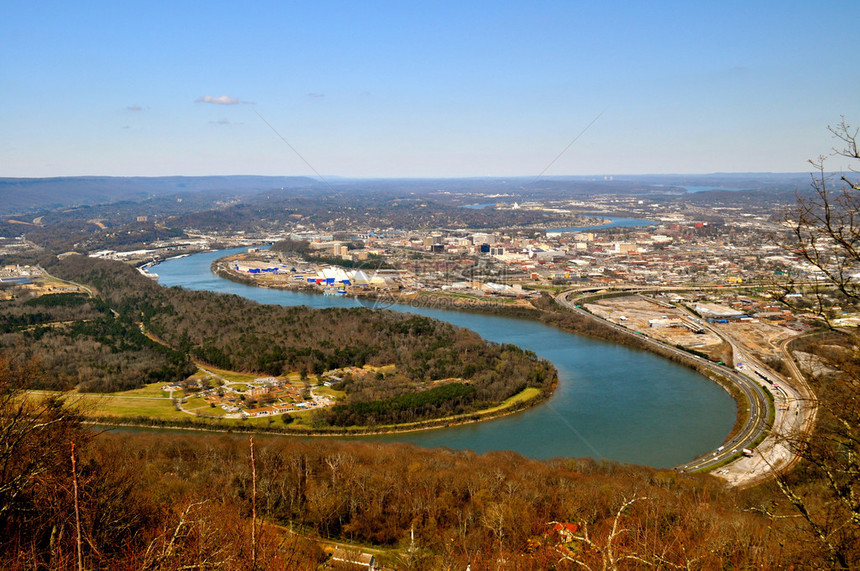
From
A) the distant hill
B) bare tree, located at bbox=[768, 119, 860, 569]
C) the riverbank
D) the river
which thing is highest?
the distant hill

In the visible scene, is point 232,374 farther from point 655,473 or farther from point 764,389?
point 764,389

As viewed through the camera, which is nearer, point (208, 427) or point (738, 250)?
point (208, 427)

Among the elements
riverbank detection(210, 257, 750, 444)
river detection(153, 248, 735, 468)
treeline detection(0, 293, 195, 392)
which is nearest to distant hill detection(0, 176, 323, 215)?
treeline detection(0, 293, 195, 392)

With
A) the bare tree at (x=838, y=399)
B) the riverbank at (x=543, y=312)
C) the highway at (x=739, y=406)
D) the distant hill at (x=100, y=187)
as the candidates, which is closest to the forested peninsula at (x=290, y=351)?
the riverbank at (x=543, y=312)

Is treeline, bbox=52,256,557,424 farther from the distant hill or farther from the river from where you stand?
the distant hill

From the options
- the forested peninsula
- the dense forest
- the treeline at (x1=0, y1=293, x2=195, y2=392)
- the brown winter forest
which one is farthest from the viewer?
the treeline at (x1=0, y1=293, x2=195, y2=392)

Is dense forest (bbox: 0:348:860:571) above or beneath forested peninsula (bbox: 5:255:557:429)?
above

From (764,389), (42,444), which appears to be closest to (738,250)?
(764,389)
